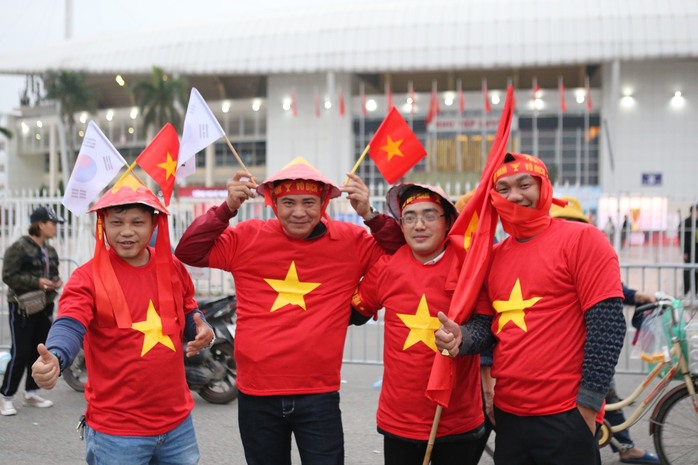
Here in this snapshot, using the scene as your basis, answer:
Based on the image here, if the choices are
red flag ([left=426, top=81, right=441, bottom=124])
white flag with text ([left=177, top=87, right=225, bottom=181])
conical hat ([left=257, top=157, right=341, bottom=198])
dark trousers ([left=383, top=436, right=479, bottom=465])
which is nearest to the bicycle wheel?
dark trousers ([left=383, top=436, right=479, bottom=465])

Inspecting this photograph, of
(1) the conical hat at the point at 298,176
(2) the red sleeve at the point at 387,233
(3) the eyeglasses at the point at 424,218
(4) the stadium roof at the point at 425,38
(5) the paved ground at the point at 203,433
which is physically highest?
(4) the stadium roof at the point at 425,38

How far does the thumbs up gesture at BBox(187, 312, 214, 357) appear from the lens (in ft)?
10.1

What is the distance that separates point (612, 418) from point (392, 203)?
2.54m

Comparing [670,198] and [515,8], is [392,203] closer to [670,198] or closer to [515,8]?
[670,198]

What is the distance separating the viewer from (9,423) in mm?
5684

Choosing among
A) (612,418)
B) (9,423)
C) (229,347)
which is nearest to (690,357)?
(612,418)

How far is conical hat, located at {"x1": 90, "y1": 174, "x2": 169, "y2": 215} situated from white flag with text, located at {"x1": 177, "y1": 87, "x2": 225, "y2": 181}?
58 cm

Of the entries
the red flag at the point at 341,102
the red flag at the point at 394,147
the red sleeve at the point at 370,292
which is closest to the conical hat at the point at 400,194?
the red sleeve at the point at 370,292

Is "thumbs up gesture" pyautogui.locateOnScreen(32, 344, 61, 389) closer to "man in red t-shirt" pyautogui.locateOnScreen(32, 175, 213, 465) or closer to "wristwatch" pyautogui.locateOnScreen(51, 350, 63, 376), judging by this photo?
"wristwatch" pyautogui.locateOnScreen(51, 350, 63, 376)

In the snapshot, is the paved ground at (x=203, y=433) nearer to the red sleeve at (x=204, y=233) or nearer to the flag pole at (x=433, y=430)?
the flag pole at (x=433, y=430)

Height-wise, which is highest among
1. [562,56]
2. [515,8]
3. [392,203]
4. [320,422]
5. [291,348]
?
[515,8]

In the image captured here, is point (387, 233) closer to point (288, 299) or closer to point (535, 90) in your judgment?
point (288, 299)

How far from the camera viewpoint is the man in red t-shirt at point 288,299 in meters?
3.12

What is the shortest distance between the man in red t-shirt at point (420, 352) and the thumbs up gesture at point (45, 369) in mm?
1367
